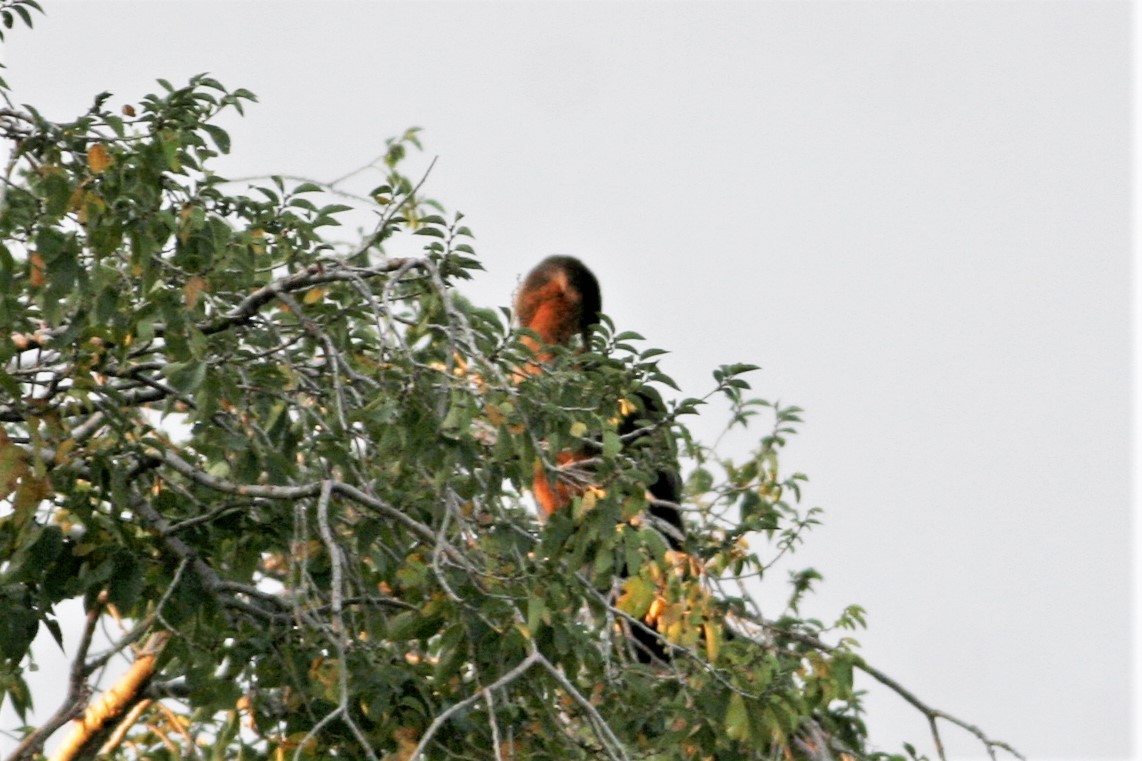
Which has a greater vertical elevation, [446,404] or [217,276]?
[217,276]

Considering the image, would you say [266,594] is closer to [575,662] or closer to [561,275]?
[575,662]

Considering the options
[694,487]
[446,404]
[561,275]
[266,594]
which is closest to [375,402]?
[446,404]

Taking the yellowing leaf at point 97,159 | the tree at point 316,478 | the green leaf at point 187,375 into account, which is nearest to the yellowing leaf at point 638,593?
the tree at point 316,478

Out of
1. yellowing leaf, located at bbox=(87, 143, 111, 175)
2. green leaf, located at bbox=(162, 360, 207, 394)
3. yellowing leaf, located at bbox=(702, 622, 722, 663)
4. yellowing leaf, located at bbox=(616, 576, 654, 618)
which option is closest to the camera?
green leaf, located at bbox=(162, 360, 207, 394)

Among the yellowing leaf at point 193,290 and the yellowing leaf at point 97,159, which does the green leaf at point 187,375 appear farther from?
the yellowing leaf at point 97,159

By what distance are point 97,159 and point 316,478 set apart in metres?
0.74

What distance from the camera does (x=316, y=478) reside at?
3.15 m

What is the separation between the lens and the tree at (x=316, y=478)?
8.84ft

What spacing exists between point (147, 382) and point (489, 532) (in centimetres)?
68

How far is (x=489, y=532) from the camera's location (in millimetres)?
2967

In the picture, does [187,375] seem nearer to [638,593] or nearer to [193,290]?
[193,290]

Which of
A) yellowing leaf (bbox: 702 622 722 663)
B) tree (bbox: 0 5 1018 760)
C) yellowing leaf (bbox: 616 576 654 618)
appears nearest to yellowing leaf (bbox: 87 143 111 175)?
tree (bbox: 0 5 1018 760)

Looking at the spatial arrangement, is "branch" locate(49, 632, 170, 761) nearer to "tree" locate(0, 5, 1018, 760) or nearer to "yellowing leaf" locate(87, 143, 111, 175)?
"tree" locate(0, 5, 1018, 760)

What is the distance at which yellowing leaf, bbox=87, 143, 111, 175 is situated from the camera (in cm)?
269
